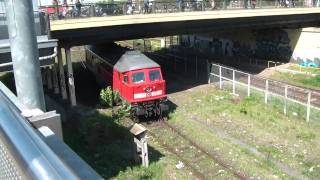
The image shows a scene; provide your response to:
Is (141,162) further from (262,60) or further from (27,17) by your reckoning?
(262,60)

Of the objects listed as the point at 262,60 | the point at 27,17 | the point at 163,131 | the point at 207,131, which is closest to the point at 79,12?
the point at 163,131

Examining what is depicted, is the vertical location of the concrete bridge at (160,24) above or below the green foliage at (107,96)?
above

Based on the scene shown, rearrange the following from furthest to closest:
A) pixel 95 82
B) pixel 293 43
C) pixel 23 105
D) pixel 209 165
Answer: pixel 293 43, pixel 95 82, pixel 209 165, pixel 23 105

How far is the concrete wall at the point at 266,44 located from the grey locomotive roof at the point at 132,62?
14832 mm

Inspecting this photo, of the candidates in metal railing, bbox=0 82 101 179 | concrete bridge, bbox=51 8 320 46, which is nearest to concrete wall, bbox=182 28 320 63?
concrete bridge, bbox=51 8 320 46

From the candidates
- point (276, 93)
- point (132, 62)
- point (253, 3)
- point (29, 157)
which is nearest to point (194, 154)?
point (132, 62)

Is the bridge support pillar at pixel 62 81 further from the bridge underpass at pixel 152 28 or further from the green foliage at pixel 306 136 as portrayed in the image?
the green foliage at pixel 306 136

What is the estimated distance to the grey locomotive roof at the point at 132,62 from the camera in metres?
21.7

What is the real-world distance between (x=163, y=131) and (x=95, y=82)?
13.6m

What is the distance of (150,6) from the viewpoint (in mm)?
25312

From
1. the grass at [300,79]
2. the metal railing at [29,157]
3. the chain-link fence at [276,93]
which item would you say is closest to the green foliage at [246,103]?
the chain-link fence at [276,93]

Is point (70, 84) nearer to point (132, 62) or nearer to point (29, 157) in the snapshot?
point (132, 62)

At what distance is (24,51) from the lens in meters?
4.08

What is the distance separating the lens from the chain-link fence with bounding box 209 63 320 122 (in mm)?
20922
